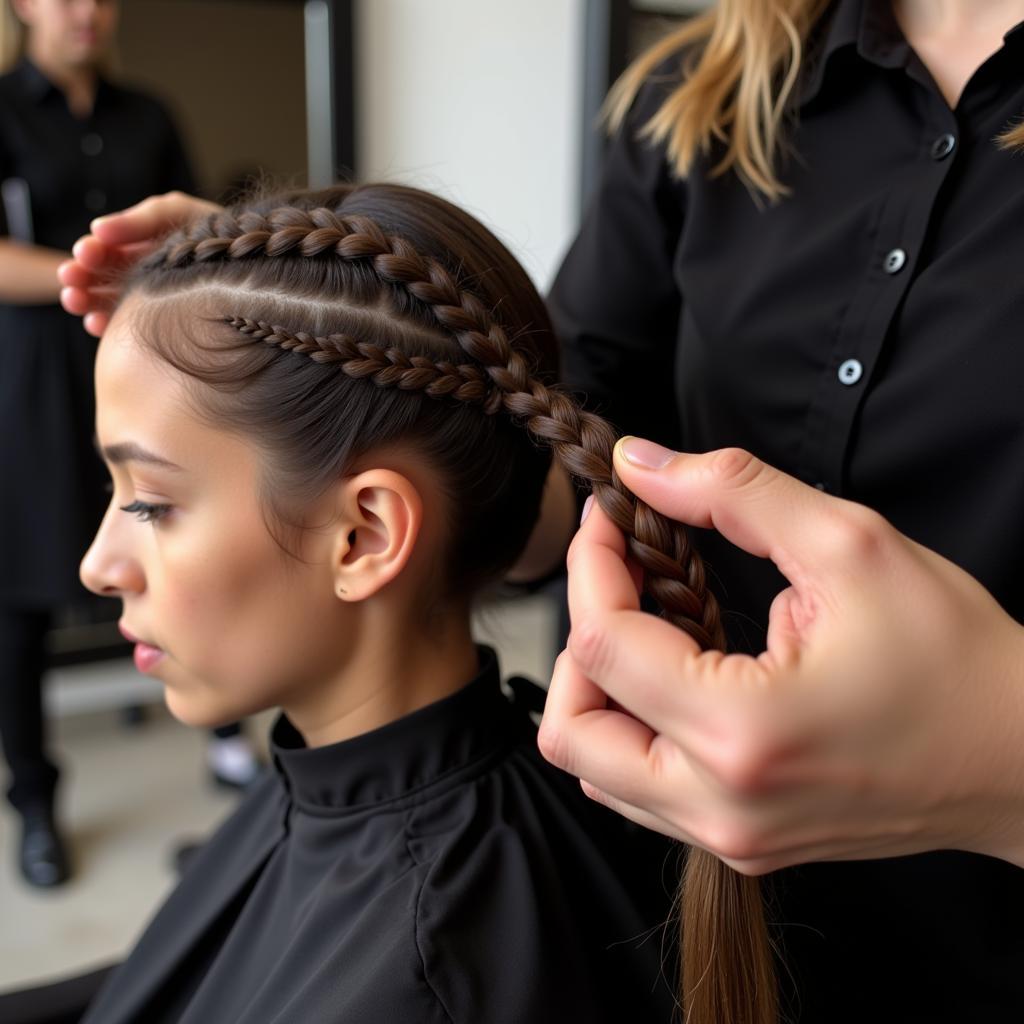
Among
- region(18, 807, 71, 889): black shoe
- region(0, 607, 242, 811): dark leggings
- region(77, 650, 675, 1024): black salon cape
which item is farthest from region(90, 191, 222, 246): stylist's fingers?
region(18, 807, 71, 889): black shoe

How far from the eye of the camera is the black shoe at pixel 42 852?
200cm

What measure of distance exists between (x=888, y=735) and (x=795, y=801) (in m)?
0.06

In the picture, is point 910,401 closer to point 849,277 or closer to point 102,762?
point 849,277

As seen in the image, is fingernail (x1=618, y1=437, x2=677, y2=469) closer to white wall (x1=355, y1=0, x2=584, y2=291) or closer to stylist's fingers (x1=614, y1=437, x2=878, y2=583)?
stylist's fingers (x1=614, y1=437, x2=878, y2=583)

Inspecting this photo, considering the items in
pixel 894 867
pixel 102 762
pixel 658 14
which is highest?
pixel 658 14

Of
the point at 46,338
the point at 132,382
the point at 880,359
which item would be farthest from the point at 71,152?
the point at 880,359

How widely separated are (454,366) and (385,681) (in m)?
0.28

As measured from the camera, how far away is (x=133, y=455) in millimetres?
813

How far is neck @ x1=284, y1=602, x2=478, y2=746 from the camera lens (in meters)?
0.86

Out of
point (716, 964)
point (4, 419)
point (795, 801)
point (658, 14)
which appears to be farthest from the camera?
point (658, 14)

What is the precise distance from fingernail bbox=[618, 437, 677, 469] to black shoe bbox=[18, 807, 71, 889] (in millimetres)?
1840

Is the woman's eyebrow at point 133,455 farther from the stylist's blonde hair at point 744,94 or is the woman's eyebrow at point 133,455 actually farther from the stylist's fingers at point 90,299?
the stylist's blonde hair at point 744,94

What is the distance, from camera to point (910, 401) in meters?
0.79

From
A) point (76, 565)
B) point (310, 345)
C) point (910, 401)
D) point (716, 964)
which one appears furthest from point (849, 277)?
point (76, 565)
